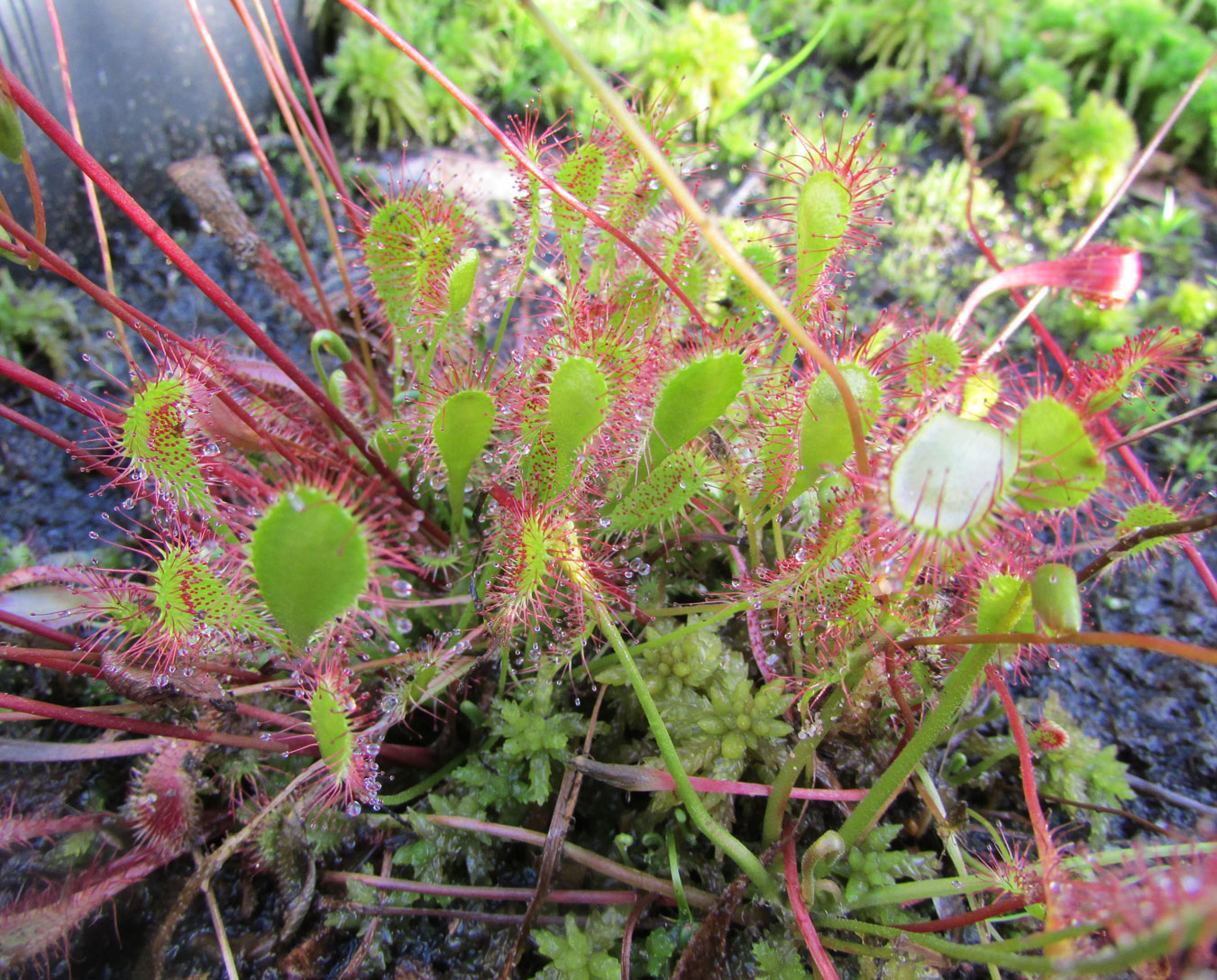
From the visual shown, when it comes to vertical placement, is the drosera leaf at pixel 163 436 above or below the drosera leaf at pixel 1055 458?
below

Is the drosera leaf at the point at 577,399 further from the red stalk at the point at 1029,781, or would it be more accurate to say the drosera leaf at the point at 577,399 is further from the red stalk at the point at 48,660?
the red stalk at the point at 48,660

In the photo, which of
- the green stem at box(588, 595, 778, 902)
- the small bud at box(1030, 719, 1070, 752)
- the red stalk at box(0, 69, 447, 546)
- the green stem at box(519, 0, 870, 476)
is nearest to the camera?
the green stem at box(519, 0, 870, 476)

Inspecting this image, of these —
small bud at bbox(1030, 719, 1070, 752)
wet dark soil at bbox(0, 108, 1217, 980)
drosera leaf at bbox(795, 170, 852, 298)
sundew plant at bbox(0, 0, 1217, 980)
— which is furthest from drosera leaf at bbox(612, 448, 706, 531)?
small bud at bbox(1030, 719, 1070, 752)

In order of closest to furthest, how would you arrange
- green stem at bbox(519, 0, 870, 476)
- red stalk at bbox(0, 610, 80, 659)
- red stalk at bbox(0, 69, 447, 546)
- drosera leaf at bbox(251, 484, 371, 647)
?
green stem at bbox(519, 0, 870, 476)
drosera leaf at bbox(251, 484, 371, 647)
red stalk at bbox(0, 69, 447, 546)
red stalk at bbox(0, 610, 80, 659)

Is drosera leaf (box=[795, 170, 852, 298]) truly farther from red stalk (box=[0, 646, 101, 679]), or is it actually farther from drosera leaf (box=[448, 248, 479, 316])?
red stalk (box=[0, 646, 101, 679])

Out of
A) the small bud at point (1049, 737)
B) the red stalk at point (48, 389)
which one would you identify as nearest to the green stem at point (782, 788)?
the small bud at point (1049, 737)

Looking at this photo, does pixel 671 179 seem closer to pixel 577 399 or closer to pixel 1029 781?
pixel 577 399

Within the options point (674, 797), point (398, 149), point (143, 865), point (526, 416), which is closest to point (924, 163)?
point (398, 149)
